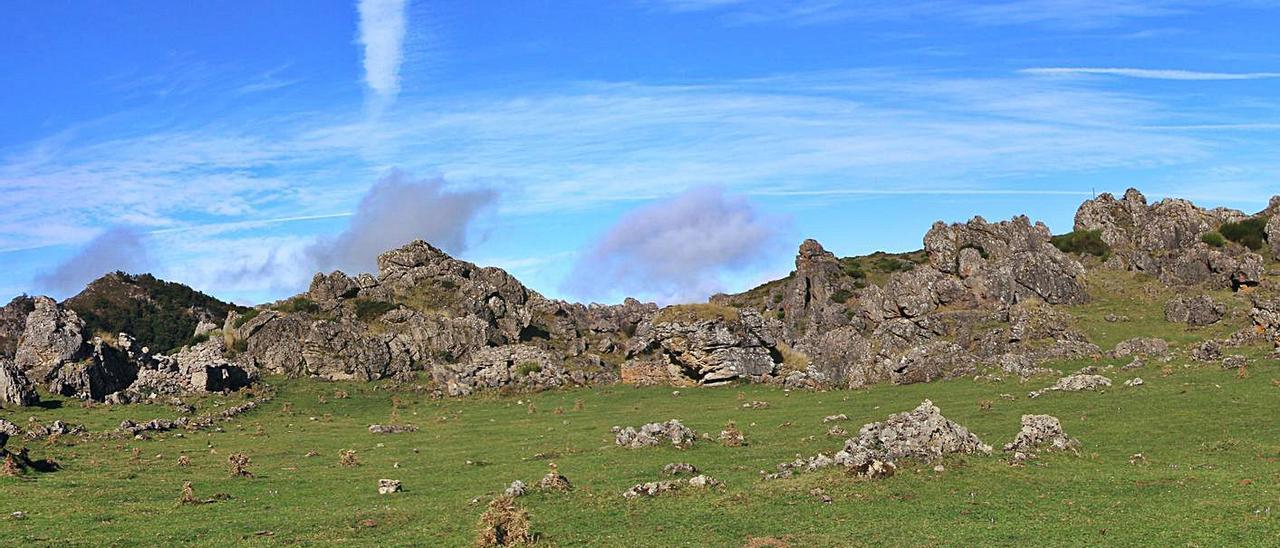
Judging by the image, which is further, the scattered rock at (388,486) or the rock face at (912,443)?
→ the scattered rock at (388,486)

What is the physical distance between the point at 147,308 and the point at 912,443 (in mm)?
133349

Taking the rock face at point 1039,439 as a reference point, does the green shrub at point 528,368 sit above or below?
above

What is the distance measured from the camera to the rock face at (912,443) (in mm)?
28891

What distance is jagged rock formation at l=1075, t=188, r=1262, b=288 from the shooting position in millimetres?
81688

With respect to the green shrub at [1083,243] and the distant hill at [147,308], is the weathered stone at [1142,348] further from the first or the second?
the distant hill at [147,308]

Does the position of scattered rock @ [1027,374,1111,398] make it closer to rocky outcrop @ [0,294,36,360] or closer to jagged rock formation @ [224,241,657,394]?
jagged rock formation @ [224,241,657,394]

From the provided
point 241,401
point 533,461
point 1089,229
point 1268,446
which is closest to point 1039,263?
point 1089,229

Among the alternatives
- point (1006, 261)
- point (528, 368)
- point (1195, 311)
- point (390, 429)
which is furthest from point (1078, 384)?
point (528, 368)

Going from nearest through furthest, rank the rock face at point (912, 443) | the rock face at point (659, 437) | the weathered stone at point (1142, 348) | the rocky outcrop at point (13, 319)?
the rock face at point (912, 443), the rock face at point (659, 437), the weathered stone at point (1142, 348), the rocky outcrop at point (13, 319)

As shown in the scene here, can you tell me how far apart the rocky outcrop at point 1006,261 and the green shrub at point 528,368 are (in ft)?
127

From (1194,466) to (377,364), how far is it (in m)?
63.0

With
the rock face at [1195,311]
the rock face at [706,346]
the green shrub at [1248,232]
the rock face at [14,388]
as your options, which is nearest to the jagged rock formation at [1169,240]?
the green shrub at [1248,232]

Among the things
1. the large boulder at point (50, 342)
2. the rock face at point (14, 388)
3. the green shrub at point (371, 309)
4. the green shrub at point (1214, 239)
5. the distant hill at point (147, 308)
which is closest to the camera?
the rock face at point (14, 388)

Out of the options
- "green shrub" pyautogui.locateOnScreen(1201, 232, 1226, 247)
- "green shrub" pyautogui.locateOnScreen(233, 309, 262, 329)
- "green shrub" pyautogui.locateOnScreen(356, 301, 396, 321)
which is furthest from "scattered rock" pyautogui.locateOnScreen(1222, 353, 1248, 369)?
"green shrub" pyautogui.locateOnScreen(233, 309, 262, 329)
